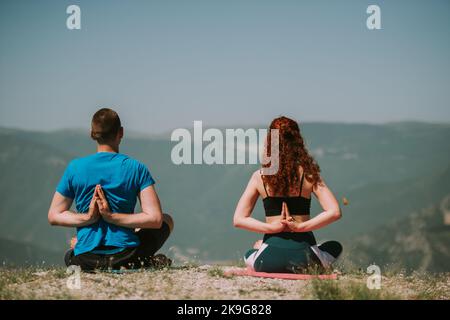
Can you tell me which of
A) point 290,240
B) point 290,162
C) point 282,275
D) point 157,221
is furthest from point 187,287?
point 290,162

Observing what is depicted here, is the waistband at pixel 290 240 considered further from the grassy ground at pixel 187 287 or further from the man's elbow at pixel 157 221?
the man's elbow at pixel 157 221

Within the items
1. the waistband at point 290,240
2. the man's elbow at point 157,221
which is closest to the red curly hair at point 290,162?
the waistband at point 290,240

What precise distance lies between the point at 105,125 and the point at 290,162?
236 cm

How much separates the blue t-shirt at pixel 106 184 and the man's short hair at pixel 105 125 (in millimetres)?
221

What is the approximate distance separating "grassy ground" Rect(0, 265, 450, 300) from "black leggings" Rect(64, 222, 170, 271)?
16cm

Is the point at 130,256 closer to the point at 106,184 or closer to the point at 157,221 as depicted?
the point at 157,221

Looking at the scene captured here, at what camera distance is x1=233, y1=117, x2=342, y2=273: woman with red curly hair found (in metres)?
7.60

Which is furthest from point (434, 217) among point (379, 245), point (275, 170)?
point (275, 170)

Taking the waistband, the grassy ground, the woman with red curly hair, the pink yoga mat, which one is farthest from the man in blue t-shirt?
the waistband

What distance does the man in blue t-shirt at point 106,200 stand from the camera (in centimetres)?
737

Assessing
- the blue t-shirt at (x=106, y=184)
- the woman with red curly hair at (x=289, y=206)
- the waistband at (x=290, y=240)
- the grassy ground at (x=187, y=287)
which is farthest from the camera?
the waistband at (x=290, y=240)

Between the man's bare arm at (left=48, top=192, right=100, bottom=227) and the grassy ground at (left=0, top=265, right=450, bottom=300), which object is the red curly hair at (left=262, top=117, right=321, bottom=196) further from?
the man's bare arm at (left=48, top=192, right=100, bottom=227)
